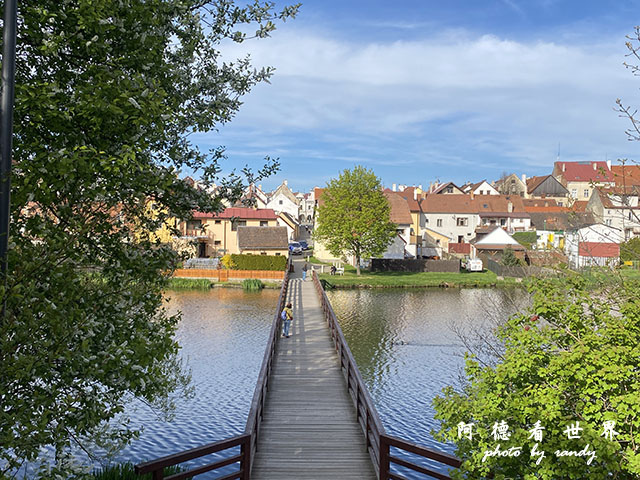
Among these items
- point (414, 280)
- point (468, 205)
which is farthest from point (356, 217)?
point (468, 205)

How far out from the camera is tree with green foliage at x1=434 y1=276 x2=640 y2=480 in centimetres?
617

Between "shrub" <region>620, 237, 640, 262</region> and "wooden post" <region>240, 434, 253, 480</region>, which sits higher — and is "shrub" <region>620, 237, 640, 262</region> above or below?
above

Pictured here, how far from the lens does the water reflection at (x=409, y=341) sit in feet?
65.6

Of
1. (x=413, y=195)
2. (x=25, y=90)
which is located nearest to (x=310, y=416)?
(x=25, y=90)

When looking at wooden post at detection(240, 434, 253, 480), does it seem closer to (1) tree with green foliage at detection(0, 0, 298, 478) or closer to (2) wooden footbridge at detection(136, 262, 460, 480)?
(2) wooden footbridge at detection(136, 262, 460, 480)

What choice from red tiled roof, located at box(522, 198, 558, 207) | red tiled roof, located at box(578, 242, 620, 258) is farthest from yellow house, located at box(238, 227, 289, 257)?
red tiled roof, located at box(522, 198, 558, 207)

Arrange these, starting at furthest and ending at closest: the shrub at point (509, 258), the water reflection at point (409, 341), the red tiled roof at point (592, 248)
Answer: the shrub at point (509, 258), the water reflection at point (409, 341), the red tiled roof at point (592, 248)

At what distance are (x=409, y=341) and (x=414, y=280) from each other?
1125 inches

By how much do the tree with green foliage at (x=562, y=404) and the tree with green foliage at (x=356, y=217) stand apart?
5224cm

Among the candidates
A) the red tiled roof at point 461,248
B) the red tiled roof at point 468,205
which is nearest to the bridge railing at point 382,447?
the red tiled roof at point 461,248

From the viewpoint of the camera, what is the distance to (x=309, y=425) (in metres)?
12.2

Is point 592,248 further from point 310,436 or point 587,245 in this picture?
point 310,436

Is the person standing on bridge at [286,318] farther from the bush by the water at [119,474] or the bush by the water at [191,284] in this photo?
the bush by the water at [191,284]

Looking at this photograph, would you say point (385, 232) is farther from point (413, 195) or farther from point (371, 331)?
point (413, 195)
